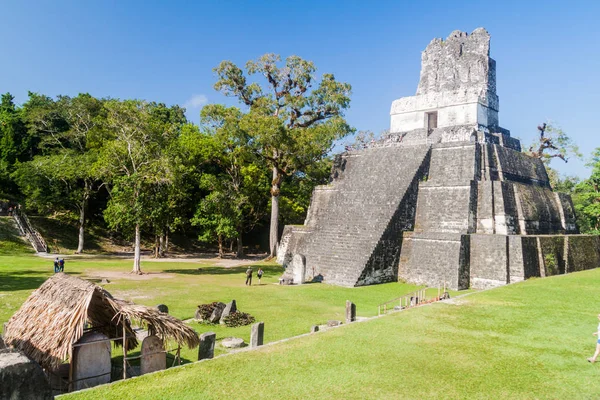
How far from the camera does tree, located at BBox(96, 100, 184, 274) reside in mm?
18656

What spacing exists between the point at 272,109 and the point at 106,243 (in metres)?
15.8

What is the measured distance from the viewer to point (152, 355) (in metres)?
7.04

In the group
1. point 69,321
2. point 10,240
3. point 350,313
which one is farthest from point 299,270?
point 10,240

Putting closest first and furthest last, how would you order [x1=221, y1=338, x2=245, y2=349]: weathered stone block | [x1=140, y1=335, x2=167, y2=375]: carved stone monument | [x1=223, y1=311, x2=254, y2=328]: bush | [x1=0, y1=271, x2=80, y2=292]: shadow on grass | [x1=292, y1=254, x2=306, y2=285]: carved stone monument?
[x1=140, y1=335, x2=167, y2=375]: carved stone monument < [x1=221, y1=338, x2=245, y2=349]: weathered stone block < [x1=223, y1=311, x2=254, y2=328]: bush < [x1=0, y1=271, x2=80, y2=292]: shadow on grass < [x1=292, y1=254, x2=306, y2=285]: carved stone monument

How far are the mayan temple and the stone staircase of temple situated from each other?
0.06 meters

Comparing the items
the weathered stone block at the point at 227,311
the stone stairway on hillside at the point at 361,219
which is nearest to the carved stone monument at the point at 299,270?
the stone stairway on hillside at the point at 361,219

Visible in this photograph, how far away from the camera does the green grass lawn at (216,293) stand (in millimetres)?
10745

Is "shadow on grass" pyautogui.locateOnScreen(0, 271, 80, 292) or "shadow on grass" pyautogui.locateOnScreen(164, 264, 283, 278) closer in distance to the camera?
"shadow on grass" pyautogui.locateOnScreen(0, 271, 80, 292)

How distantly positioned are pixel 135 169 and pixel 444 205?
555 inches

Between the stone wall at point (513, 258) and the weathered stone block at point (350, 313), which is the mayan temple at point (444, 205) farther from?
the weathered stone block at point (350, 313)

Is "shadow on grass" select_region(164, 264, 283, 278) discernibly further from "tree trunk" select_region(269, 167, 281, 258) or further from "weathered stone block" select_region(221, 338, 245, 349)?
"weathered stone block" select_region(221, 338, 245, 349)

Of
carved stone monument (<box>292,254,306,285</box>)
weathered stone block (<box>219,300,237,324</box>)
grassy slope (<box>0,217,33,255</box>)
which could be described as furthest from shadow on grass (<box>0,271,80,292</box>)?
carved stone monument (<box>292,254,306,285</box>)

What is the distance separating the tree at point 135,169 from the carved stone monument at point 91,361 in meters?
12.4

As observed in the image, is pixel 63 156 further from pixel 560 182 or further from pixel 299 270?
pixel 560 182
